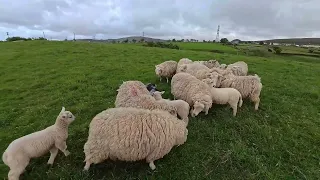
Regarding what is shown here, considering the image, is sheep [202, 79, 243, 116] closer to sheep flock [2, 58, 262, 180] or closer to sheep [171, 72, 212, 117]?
sheep [171, 72, 212, 117]

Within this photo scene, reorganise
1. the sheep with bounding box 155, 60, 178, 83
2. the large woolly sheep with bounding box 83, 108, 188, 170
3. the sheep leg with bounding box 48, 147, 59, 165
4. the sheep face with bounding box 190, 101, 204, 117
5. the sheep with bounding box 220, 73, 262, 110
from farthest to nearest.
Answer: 1. the sheep with bounding box 155, 60, 178, 83
2. the sheep with bounding box 220, 73, 262, 110
3. the sheep face with bounding box 190, 101, 204, 117
4. the sheep leg with bounding box 48, 147, 59, 165
5. the large woolly sheep with bounding box 83, 108, 188, 170

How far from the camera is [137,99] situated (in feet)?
23.8

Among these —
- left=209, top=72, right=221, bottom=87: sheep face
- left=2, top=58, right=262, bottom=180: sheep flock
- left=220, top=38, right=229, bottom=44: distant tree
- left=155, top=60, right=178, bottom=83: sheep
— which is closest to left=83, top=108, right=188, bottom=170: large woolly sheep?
left=2, top=58, right=262, bottom=180: sheep flock

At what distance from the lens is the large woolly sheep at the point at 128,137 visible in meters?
5.57

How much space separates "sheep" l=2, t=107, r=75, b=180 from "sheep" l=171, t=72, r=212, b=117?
3.52 metres

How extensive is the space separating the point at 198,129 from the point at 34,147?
4016 millimetres

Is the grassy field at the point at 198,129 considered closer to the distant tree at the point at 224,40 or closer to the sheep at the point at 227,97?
the sheep at the point at 227,97

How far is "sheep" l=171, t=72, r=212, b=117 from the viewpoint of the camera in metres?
7.86

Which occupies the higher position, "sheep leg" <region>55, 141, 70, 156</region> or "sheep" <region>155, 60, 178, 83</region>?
"sheep" <region>155, 60, 178, 83</region>

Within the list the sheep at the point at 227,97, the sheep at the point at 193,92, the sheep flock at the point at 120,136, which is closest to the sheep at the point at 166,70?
the sheep at the point at 193,92

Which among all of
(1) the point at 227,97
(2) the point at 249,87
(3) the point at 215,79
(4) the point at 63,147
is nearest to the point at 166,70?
(3) the point at 215,79

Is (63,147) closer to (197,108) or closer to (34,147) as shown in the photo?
(34,147)

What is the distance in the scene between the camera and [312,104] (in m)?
10.4

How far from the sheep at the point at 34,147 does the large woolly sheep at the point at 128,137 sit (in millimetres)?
774
